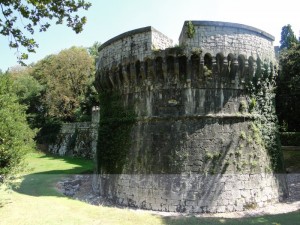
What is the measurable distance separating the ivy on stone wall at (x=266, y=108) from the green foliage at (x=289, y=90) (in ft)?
28.5

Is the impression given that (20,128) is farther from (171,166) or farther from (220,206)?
(220,206)

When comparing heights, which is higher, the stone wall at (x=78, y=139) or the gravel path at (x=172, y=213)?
the stone wall at (x=78, y=139)

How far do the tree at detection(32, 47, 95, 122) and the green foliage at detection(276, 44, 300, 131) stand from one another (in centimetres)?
2265

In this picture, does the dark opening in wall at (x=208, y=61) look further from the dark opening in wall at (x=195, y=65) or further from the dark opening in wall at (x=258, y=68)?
the dark opening in wall at (x=258, y=68)

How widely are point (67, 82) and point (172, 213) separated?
101 feet

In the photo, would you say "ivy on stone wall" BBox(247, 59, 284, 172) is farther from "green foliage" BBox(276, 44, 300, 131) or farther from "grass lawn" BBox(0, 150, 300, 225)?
"green foliage" BBox(276, 44, 300, 131)

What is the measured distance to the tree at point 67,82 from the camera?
3756cm

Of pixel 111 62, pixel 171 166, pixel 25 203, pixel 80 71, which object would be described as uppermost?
pixel 80 71

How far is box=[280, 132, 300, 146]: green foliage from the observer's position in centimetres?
2206

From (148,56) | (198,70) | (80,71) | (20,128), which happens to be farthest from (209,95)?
(80,71)

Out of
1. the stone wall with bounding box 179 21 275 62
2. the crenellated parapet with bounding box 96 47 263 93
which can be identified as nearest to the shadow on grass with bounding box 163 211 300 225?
the crenellated parapet with bounding box 96 47 263 93

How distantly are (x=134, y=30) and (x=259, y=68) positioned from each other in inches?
219

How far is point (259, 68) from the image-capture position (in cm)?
1245

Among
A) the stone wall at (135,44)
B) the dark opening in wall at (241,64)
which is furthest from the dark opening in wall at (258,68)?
the stone wall at (135,44)
